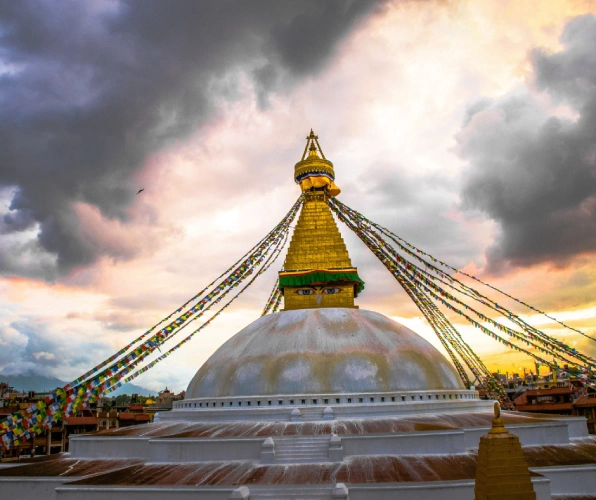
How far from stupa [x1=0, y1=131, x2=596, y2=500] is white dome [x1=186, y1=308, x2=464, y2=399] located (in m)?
0.03

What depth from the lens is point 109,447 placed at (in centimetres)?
1163

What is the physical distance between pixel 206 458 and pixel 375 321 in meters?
6.07

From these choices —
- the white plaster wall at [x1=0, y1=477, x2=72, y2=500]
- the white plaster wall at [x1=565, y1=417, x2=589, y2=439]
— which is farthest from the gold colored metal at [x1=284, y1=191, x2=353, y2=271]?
the white plaster wall at [x1=0, y1=477, x2=72, y2=500]

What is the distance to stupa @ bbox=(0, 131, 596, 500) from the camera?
901 cm

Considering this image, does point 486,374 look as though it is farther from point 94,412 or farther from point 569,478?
point 94,412

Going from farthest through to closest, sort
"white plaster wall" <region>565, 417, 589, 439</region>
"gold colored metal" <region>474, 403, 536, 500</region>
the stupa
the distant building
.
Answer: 1. the distant building
2. "white plaster wall" <region>565, 417, 589, 439</region>
3. the stupa
4. "gold colored metal" <region>474, 403, 536, 500</region>

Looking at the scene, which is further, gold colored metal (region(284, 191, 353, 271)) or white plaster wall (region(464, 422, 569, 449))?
gold colored metal (region(284, 191, 353, 271))

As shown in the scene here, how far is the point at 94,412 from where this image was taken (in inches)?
1302

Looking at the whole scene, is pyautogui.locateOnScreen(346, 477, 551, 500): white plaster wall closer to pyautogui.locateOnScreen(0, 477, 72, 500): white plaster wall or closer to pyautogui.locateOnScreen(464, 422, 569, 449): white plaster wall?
pyautogui.locateOnScreen(464, 422, 569, 449): white plaster wall

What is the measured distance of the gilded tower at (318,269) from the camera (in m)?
15.7

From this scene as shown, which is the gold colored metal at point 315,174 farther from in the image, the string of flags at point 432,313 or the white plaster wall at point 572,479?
the white plaster wall at point 572,479

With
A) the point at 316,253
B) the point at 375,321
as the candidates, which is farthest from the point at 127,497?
the point at 316,253

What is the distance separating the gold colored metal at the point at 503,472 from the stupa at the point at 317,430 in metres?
2.81

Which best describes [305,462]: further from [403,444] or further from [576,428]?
[576,428]
